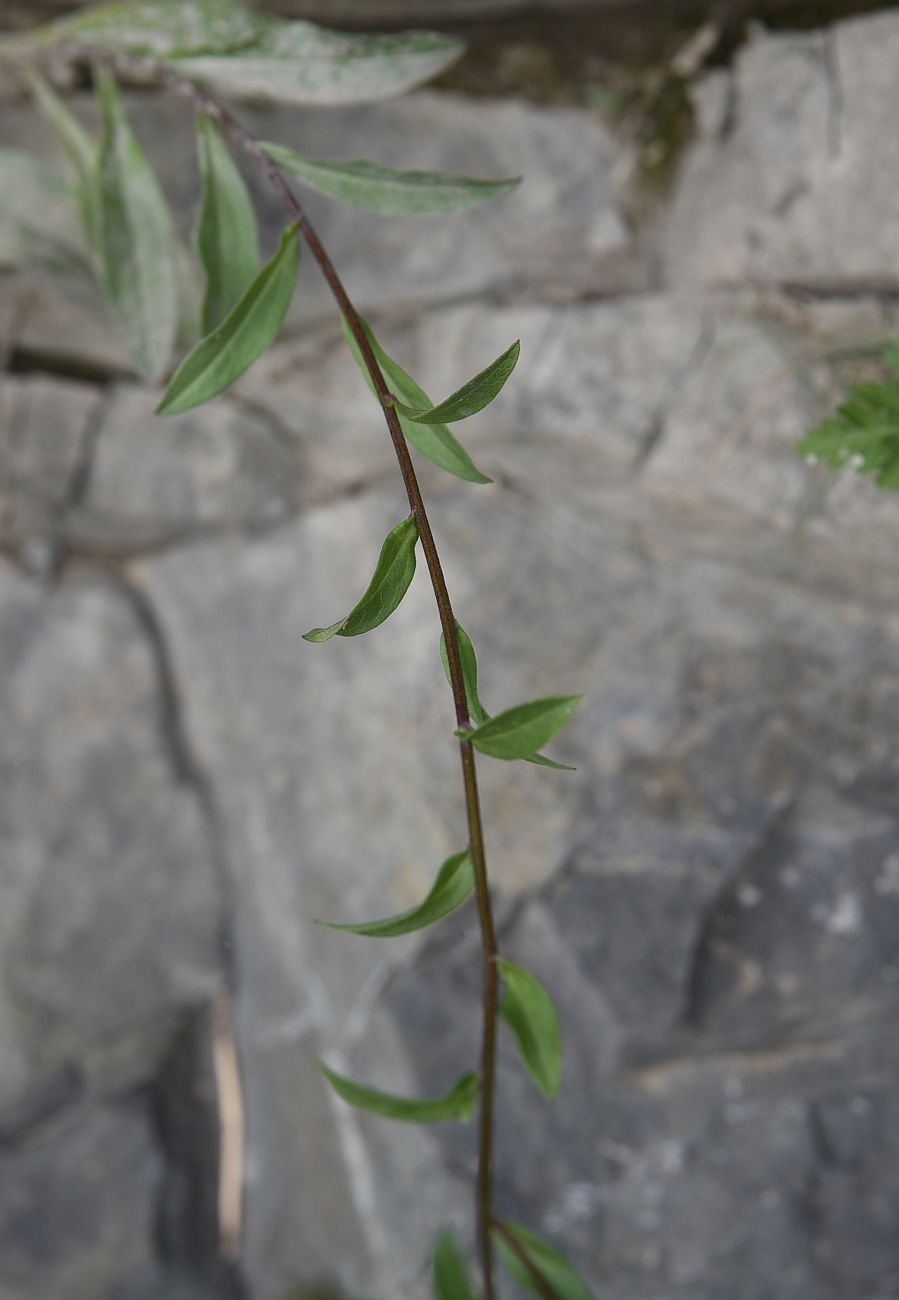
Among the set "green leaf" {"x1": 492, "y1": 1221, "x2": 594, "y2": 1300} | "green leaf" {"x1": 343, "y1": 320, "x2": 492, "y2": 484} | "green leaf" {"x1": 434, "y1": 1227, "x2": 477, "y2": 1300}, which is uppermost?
"green leaf" {"x1": 343, "y1": 320, "x2": 492, "y2": 484}

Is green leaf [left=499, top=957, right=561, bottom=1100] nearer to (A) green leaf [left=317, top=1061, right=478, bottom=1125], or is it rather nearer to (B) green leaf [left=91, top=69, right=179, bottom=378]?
(A) green leaf [left=317, top=1061, right=478, bottom=1125]

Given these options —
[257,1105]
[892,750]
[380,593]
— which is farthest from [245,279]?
[257,1105]

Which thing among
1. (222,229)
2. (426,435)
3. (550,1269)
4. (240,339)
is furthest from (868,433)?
(550,1269)

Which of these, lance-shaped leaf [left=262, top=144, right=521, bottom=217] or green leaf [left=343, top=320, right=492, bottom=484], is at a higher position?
lance-shaped leaf [left=262, top=144, right=521, bottom=217]

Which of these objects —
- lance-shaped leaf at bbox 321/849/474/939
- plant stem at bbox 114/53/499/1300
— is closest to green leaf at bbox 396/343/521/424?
plant stem at bbox 114/53/499/1300

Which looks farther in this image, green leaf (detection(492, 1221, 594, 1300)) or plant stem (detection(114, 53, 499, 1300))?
green leaf (detection(492, 1221, 594, 1300))

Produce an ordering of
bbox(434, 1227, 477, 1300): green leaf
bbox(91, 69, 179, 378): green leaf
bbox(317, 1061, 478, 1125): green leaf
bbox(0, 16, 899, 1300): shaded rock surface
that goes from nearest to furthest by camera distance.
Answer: bbox(317, 1061, 478, 1125): green leaf, bbox(434, 1227, 477, 1300): green leaf, bbox(91, 69, 179, 378): green leaf, bbox(0, 16, 899, 1300): shaded rock surface

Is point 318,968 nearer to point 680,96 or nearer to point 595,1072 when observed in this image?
point 595,1072
